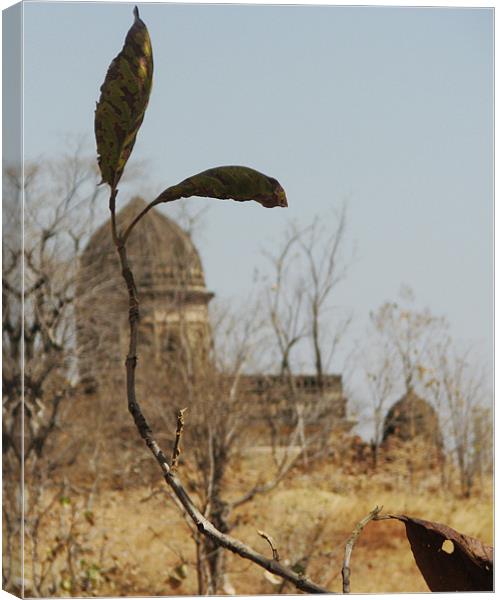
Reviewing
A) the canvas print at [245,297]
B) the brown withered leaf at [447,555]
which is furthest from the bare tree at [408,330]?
the brown withered leaf at [447,555]

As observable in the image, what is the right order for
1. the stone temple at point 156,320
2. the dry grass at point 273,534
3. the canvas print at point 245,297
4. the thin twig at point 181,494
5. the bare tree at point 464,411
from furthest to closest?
1. the stone temple at point 156,320
2. the bare tree at point 464,411
3. the dry grass at point 273,534
4. the canvas print at point 245,297
5. the thin twig at point 181,494

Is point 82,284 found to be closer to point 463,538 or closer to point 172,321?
point 172,321

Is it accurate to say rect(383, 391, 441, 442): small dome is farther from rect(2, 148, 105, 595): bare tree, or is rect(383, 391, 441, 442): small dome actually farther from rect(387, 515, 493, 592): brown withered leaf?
rect(387, 515, 493, 592): brown withered leaf

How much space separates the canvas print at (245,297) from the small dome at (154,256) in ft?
0.04

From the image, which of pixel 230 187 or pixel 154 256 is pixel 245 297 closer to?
pixel 154 256

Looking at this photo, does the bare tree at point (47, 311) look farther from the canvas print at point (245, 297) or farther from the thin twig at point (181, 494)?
the thin twig at point (181, 494)

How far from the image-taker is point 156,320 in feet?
17.3

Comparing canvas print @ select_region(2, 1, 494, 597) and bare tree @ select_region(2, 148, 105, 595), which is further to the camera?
bare tree @ select_region(2, 148, 105, 595)

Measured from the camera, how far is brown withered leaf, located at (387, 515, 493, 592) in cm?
32

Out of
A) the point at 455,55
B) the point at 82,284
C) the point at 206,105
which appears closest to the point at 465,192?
the point at 455,55

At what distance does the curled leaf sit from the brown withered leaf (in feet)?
0.41

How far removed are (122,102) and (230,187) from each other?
0.11 feet

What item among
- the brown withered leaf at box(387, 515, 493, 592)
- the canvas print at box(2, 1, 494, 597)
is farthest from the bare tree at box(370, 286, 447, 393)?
the brown withered leaf at box(387, 515, 493, 592)

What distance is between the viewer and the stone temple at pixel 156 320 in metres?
4.93
